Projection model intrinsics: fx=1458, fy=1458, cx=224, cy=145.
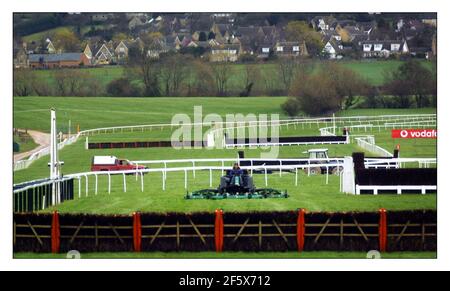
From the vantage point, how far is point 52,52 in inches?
2108

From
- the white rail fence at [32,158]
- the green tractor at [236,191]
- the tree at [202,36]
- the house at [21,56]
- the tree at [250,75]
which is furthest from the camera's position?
the tree at [202,36]

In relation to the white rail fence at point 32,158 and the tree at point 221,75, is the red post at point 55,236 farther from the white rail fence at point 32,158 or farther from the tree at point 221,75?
the tree at point 221,75

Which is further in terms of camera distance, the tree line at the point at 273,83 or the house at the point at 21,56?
the tree line at the point at 273,83

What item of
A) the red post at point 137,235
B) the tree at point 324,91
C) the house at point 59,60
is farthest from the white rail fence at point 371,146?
the red post at point 137,235

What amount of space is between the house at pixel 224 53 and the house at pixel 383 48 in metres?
5.52

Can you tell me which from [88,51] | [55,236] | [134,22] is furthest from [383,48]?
[55,236]

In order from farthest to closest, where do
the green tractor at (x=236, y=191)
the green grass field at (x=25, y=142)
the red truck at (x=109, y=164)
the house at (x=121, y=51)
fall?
the house at (x=121, y=51) < the green grass field at (x=25, y=142) < the red truck at (x=109, y=164) < the green tractor at (x=236, y=191)

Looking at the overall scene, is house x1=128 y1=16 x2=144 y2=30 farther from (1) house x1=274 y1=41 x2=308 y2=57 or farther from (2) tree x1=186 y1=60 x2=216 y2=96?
(1) house x1=274 y1=41 x2=308 y2=57

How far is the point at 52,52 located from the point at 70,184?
62.9 feet

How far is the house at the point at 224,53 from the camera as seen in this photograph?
58.6 m

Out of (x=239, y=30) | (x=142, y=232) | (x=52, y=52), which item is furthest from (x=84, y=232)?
(x=239, y=30)

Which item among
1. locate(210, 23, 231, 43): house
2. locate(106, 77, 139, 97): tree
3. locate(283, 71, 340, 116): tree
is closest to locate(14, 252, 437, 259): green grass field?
locate(106, 77, 139, 97): tree

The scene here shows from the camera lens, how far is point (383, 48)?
6078 centimetres
